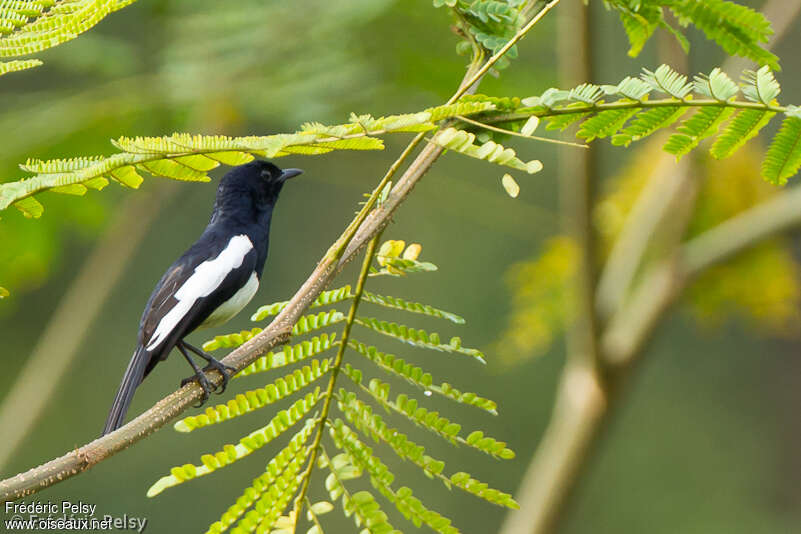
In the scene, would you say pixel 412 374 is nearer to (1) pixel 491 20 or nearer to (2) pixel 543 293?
(1) pixel 491 20

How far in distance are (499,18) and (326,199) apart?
22.7 feet

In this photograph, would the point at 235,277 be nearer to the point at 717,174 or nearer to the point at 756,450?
the point at 717,174

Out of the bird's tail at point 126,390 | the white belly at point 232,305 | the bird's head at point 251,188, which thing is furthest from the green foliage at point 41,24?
the bird's head at point 251,188

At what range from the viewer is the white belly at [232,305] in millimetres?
2061

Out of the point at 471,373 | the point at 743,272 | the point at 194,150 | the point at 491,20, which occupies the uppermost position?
the point at 471,373

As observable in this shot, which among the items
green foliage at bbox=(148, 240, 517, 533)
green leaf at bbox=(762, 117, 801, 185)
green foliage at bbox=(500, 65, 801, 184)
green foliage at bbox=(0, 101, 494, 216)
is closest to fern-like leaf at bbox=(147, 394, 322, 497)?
green foliage at bbox=(148, 240, 517, 533)

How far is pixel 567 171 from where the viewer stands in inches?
117

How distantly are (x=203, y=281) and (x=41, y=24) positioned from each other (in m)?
0.71

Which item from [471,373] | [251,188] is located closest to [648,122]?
[251,188]

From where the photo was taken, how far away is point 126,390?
1649mm

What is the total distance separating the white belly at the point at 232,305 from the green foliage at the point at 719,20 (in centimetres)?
97

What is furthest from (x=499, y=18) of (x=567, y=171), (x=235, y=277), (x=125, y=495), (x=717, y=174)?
(x=125, y=495)

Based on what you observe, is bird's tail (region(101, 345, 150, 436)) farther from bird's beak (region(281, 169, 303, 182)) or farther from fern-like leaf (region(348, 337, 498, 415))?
bird's beak (region(281, 169, 303, 182))

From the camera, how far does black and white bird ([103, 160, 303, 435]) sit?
1.81 meters
